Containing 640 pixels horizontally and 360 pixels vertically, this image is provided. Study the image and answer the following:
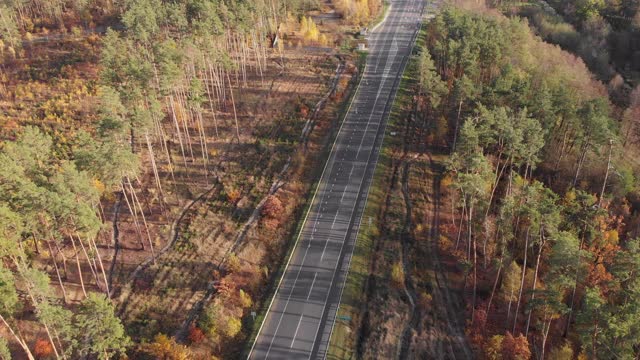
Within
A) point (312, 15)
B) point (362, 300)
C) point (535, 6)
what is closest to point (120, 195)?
point (362, 300)

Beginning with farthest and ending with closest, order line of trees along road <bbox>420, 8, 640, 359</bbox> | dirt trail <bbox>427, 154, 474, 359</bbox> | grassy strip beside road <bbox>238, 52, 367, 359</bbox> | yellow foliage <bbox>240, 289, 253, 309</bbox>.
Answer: yellow foliage <bbox>240, 289, 253, 309</bbox> → grassy strip beside road <bbox>238, 52, 367, 359</bbox> → dirt trail <bbox>427, 154, 474, 359</bbox> → line of trees along road <bbox>420, 8, 640, 359</bbox>

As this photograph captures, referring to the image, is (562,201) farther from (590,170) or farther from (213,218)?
(213,218)

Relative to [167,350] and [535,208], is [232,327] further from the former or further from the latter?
[535,208]

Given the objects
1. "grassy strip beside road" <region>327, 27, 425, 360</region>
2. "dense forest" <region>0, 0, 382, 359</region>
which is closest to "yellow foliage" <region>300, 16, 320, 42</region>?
"dense forest" <region>0, 0, 382, 359</region>

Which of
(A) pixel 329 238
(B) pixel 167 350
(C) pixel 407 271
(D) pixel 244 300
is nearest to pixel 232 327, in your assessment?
(D) pixel 244 300

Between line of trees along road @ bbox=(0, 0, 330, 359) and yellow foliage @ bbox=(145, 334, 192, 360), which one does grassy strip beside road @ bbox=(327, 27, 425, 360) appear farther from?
line of trees along road @ bbox=(0, 0, 330, 359)

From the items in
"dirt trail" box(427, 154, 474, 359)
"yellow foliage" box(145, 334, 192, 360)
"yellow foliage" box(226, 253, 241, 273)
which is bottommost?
"dirt trail" box(427, 154, 474, 359)
